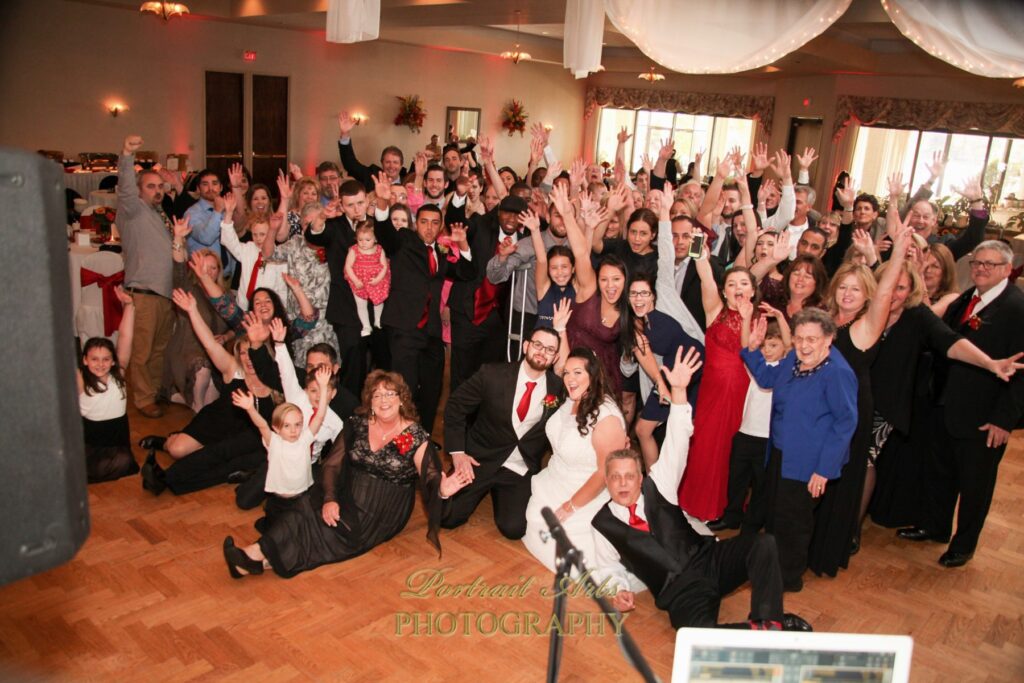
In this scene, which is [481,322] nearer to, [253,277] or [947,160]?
[253,277]

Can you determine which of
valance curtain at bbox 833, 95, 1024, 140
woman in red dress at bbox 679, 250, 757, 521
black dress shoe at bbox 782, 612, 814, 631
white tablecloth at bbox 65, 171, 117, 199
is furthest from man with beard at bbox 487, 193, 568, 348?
valance curtain at bbox 833, 95, 1024, 140

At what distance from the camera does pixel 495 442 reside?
4.24 meters

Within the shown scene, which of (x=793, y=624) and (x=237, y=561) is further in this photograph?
(x=237, y=561)

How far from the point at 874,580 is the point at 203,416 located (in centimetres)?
359

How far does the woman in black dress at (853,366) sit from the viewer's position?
3652mm

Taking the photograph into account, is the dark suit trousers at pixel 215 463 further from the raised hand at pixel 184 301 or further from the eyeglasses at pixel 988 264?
the eyeglasses at pixel 988 264

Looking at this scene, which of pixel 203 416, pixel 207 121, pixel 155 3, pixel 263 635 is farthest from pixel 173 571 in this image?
pixel 207 121

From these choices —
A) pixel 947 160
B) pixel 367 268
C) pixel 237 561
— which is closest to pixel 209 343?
pixel 367 268

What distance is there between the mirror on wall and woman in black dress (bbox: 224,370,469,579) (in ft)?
44.1

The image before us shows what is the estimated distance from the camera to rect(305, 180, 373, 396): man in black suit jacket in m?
4.85

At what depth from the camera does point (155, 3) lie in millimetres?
9766

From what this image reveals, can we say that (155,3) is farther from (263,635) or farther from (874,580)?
(874,580)

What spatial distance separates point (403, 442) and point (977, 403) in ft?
8.96

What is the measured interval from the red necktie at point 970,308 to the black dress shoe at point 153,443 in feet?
14.1
